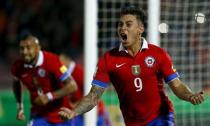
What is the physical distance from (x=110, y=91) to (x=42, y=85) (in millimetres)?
2806

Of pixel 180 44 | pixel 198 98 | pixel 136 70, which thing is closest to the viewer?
pixel 198 98

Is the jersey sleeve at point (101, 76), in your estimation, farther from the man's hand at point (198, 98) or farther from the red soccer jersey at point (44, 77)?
the red soccer jersey at point (44, 77)

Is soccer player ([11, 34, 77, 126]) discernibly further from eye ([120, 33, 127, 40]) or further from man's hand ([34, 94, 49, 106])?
eye ([120, 33, 127, 40])

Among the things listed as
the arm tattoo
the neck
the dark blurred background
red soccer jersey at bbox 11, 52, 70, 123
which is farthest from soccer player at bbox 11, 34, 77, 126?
the dark blurred background

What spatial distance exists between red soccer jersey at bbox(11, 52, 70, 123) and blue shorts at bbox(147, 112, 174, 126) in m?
1.96

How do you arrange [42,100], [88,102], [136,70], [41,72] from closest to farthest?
1. [88,102]
2. [136,70]
3. [42,100]
4. [41,72]

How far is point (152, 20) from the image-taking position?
856 centimetres

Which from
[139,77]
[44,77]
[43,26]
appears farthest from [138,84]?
[43,26]

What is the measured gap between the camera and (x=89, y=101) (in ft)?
18.9

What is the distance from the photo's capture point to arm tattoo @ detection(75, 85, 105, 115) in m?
5.68

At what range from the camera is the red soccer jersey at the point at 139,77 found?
5.85 m

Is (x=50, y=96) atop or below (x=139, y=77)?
below

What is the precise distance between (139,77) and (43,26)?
32.9 feet

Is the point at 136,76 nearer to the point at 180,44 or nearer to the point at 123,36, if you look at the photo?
the point at 123,36
